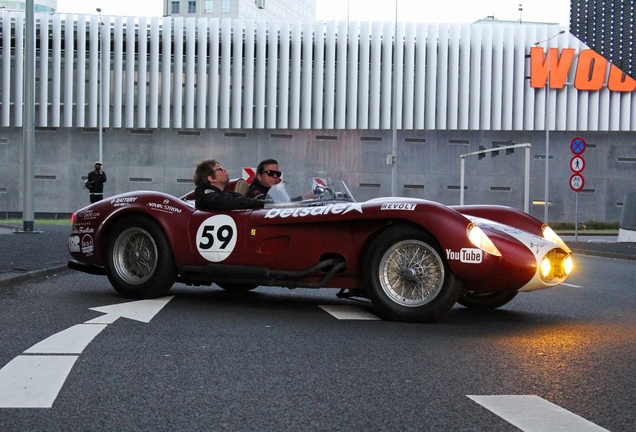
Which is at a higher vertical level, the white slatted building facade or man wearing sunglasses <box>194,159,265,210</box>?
the white slatted building facade

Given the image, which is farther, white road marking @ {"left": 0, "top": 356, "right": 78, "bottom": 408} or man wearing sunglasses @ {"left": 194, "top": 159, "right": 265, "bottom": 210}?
man wearing sunglasses @ {"left": 194, "top": 159, "right": 265, "bottom": 210}

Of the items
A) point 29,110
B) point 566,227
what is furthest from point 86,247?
point 566,227

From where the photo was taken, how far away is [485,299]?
8.10 metres

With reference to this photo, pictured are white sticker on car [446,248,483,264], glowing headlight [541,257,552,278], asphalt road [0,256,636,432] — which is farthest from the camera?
glowing headlight [541,257,552,278]

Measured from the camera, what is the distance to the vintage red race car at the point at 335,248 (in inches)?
269

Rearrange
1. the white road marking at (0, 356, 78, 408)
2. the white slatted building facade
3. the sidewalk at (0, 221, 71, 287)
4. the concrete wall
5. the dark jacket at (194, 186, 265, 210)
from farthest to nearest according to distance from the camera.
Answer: the concrete wall → the white slatted building facade → the sidewalk at (0, 221, 71, 287) → the dark jacket at (194, 186, 265, 210) → the white road marking at (0, 356, 78, 408)

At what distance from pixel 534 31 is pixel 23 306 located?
40036 millimetres

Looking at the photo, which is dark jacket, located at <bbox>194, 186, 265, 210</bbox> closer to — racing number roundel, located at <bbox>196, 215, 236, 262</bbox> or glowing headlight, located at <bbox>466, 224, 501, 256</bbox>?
racing number roundel, located at <bbox>196, 215, 236, 262</bbox>

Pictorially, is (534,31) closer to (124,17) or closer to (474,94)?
(474,94)

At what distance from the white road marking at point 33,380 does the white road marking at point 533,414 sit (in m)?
1.91

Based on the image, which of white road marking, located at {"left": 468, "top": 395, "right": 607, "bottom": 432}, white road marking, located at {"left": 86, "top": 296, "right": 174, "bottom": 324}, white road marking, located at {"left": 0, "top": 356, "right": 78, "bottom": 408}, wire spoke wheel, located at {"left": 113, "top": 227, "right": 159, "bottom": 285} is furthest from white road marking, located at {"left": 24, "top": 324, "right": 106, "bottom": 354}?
white road marking, located at {"left": 468, "top": 395, "right": 607, "bottom": 432}

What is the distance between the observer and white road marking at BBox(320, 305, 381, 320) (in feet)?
23.8

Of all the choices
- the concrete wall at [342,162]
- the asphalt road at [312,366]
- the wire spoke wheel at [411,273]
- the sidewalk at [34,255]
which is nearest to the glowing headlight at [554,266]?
the asphalt road at [312,366]

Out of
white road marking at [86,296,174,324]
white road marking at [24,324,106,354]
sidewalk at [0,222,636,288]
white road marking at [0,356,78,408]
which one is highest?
white road marking at [0,356,78,408]
